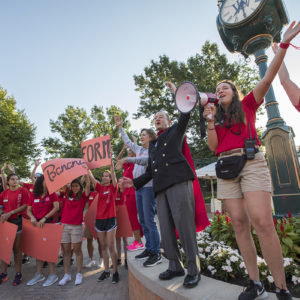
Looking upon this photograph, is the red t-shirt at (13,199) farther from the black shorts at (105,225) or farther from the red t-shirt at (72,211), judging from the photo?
the black shorts at (105,225)

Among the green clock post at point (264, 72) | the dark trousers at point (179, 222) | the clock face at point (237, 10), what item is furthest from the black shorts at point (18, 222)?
the clock face at point (237, 10)

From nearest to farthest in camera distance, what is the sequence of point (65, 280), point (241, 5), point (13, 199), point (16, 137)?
1. point (65, 280)
2. point (13, 199)
3. point (241, 5)
4. point (16, 137)

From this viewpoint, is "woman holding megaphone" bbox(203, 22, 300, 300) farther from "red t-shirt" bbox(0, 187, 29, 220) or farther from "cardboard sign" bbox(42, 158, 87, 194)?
"red t-shirt" bbox(0, 187, 29, 220)

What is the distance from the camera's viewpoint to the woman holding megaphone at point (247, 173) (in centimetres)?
168

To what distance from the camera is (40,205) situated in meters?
4.59

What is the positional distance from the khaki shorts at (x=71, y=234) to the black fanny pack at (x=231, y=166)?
10.8 ft

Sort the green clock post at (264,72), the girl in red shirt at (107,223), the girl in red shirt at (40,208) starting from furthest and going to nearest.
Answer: the green clock post at (264,72)
the girl in red shirt at (40,208)
the girl in red shirt at (107,223)

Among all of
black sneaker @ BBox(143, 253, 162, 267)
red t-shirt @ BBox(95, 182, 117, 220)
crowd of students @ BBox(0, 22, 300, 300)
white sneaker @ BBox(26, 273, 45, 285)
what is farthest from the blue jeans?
white sneaker @ BBox(26, 273, 45, 285)

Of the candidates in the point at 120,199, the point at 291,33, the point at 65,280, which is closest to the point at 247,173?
the point at 291,33

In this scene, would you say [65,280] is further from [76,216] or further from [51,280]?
[76,216]

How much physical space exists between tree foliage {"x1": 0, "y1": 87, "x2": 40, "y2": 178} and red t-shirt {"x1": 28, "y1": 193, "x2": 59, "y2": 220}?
16897mm

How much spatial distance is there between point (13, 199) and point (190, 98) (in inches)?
180

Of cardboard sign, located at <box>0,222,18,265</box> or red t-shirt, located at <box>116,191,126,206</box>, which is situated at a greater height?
red t-shirt, located at <box>116,191,126,206</box>

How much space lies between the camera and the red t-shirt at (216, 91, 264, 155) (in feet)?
6.29
